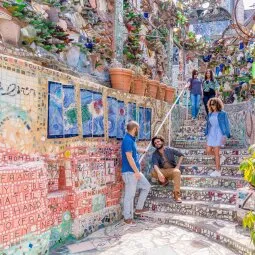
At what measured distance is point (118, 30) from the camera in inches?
279

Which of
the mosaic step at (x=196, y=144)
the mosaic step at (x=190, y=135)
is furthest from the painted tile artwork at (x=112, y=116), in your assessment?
the mosaic step at (x=190, y=135)

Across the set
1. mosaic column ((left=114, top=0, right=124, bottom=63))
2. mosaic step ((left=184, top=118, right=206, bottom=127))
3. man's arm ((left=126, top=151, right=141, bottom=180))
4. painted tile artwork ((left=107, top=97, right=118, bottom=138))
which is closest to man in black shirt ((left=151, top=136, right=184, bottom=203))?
man's arm ((left=126, top=151, right=141, bottom=180))

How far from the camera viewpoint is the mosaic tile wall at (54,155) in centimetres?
351

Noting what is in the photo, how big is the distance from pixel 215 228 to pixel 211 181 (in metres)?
1.63

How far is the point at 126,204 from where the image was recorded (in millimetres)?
5309

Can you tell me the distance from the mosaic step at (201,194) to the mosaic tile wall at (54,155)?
842 millimetres

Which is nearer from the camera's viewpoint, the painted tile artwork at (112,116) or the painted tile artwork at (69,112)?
the painted tile artwork at (69,112)

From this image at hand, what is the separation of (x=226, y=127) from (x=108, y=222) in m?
2.86

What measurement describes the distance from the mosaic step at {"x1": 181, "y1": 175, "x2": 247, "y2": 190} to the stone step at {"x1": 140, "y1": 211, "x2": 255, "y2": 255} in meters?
1.02

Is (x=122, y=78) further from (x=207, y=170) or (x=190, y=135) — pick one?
(x=190, y=135)

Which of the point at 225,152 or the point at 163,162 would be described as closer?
the point at 163,162

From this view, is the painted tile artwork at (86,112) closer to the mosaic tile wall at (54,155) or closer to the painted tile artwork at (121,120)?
the mosaic tile wall at (54,155)

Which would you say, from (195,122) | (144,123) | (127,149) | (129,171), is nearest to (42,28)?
(127,149)

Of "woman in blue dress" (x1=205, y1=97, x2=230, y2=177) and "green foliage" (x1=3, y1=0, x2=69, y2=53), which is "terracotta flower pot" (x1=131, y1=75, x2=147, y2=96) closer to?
"woman in blue dress" (x1=205, y1=97, x2=230, y2=177)
